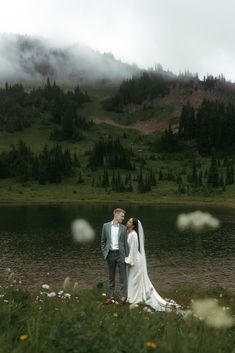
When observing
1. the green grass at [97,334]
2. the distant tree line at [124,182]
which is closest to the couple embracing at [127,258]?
the green grass at [97,334]

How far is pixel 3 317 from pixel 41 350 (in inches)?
76.7

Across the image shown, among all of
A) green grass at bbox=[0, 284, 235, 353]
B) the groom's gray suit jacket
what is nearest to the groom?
the groom's gray suit jacket

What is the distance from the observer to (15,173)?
18825cm

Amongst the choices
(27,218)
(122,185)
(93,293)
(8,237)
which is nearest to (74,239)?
(8,237)

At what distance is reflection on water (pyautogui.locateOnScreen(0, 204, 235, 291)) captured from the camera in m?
37.0

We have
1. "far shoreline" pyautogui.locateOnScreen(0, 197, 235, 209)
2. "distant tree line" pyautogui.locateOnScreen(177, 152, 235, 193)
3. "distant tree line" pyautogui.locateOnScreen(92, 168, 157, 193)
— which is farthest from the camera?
"distant tree line" pyautogui.locateOnScreen(92, 168, 157, 193)

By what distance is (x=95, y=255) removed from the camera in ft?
160

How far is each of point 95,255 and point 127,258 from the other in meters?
29.2

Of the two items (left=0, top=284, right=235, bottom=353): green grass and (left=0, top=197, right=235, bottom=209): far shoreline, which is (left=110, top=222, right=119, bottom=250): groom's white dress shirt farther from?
(left=0, top=197, right=235, bottom=209): far shoreline

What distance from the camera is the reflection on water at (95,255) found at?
37.0 metres

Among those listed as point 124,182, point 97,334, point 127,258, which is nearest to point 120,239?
point 127,258

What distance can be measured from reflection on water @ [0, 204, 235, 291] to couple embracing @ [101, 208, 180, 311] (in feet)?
19.6

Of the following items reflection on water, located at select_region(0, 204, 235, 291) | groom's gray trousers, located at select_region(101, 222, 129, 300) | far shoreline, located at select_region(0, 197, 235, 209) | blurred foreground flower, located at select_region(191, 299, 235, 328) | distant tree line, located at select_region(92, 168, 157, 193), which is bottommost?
far shoreline, located at select_region(0, 197, 235, 209)

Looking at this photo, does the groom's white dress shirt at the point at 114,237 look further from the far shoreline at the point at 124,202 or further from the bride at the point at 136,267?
the far shoreline at the point at 124,202
